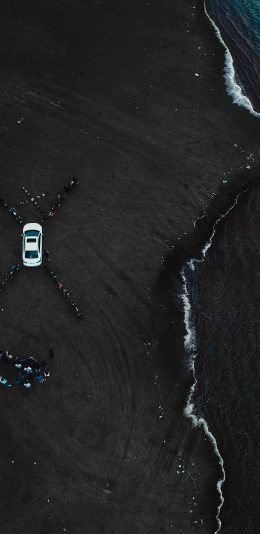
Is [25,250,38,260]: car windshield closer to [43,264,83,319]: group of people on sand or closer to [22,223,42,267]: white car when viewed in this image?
[22,223,42,267]: white car

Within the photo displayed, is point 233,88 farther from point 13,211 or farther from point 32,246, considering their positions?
point 32,246

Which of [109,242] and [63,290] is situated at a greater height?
[109,242]

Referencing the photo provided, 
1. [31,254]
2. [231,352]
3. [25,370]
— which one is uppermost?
[31,254]

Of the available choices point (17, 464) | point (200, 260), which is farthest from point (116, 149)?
point (17, 464)

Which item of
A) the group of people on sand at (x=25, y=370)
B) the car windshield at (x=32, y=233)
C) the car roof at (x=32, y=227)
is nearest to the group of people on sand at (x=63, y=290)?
the car windshield at (x=32, y=233)

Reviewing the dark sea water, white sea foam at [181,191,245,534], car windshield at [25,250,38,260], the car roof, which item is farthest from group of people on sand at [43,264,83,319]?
the dark sea water

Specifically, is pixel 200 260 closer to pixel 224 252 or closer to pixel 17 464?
pixel 224 252

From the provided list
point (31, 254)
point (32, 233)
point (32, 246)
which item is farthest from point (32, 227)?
point (31, 254)
